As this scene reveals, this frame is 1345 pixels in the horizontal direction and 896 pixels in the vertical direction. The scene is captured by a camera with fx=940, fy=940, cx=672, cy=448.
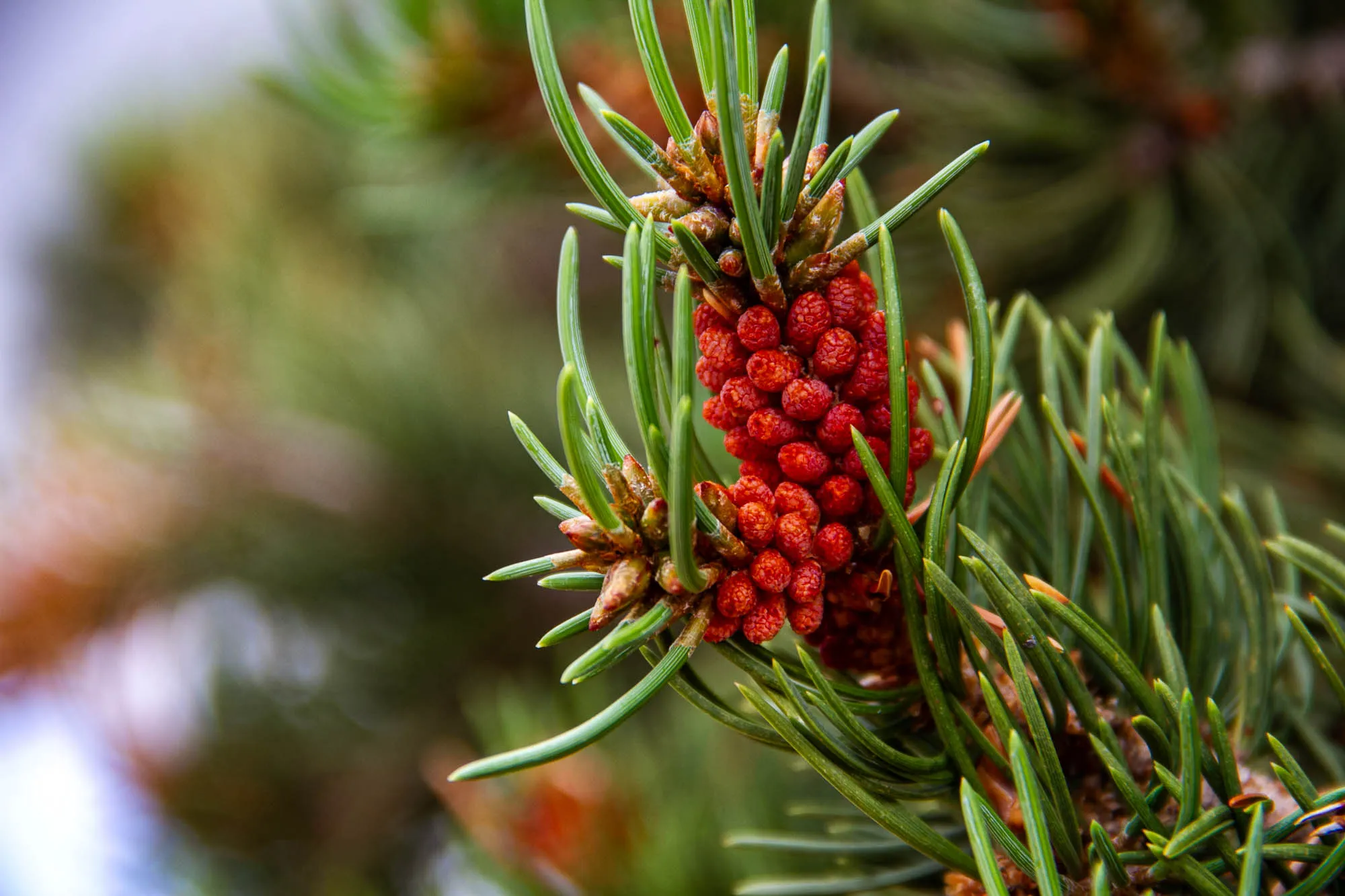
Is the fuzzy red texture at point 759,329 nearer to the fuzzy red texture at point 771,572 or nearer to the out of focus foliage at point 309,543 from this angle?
the fuzzy red texture at point 771,572

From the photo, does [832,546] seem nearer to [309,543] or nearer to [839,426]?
[839,426]

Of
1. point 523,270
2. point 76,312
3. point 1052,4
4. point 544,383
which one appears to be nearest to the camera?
point 1052,4

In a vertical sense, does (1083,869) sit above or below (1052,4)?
below

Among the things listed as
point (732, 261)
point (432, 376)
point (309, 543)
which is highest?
point (732, 261)

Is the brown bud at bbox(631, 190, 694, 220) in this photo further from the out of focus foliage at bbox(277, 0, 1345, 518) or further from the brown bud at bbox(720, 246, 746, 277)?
the out of focus foliage at bbox(277, 0, 1345, 518)

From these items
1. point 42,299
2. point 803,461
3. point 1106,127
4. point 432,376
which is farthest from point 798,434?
point 42,299

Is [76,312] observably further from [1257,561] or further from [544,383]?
[1257,561]

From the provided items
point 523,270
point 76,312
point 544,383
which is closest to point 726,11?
point 544,383
